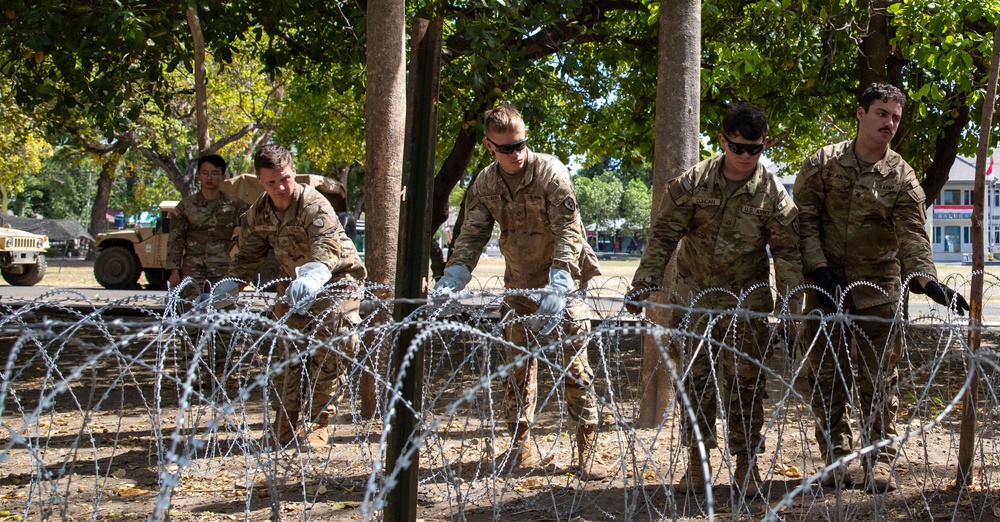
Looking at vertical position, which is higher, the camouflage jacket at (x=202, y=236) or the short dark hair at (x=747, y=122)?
the short dark hair at (x=747, y=122)

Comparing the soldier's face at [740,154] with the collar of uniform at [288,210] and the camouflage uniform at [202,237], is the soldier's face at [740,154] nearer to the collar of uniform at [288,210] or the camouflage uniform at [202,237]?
the collar of uniform at [288,210]

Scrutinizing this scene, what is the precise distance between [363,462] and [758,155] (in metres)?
2.44

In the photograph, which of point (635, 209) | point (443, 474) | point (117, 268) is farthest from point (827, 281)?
point (635, 209)

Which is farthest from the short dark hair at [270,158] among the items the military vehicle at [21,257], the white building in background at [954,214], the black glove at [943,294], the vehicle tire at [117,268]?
the white building in background at [954,214]

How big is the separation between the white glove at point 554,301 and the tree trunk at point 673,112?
1514 millimetres

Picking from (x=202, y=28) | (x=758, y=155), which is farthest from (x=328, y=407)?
(x=202, y=28)

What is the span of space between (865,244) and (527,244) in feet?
5.04

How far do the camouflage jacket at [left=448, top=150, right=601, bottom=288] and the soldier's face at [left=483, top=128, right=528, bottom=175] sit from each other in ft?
0.23

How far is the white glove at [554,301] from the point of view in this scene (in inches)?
153

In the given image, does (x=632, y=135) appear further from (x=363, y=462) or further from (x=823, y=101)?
(x=363, y=462)

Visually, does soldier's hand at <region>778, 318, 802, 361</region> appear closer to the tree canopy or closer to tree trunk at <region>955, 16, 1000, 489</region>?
tree trunk at <region>955, 16, 1000, 489</region>

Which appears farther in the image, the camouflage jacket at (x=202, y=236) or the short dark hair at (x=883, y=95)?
the camouflage jacket at (x=202, y=236)

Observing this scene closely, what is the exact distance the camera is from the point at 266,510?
4043 mm

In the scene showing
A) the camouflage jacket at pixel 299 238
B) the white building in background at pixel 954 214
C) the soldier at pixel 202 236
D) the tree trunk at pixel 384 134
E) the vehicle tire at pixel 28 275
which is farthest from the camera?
the white building in background at pixel 954 214
